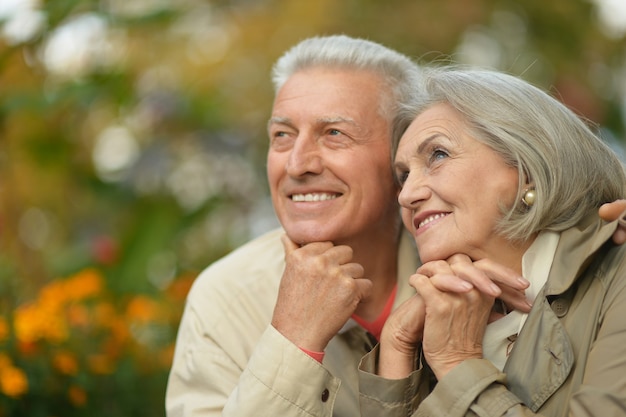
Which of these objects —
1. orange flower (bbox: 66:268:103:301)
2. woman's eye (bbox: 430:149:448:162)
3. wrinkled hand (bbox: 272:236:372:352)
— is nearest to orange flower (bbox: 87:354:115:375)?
orange flower (bbox: 66:268:103:301)

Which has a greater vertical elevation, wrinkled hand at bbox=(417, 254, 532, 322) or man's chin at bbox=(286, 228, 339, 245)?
wrinkled hand at bbox=(417, 254, 532, 322)

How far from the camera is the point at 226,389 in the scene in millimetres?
3021

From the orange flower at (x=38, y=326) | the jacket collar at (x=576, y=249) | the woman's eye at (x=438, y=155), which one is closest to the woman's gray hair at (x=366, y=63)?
the woman's eye at (x=438, y=155)

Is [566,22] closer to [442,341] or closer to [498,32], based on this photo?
[498,32]

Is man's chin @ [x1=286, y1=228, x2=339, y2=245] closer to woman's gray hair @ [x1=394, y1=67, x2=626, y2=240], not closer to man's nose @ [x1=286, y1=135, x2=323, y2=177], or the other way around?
man's nose @ [x1=286, y1=135, x2=323, y2=177]

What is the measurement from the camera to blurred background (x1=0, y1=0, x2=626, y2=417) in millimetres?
4156

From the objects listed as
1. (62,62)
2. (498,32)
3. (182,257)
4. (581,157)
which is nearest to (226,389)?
(581,157)

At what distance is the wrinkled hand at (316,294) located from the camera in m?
2.81

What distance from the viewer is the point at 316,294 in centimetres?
288

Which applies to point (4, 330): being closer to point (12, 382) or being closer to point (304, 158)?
point (12, 382)

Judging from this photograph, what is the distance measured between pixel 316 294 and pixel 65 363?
1.53 meters

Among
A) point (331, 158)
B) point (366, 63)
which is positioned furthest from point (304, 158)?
point (366, 63)

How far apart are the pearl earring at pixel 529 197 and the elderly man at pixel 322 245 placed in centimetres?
63

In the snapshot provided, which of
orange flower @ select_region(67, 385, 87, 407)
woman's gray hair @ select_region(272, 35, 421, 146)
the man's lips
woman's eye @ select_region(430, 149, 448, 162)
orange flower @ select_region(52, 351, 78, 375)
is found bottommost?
orange flower @ select_region(67, 385, 87, 407)
